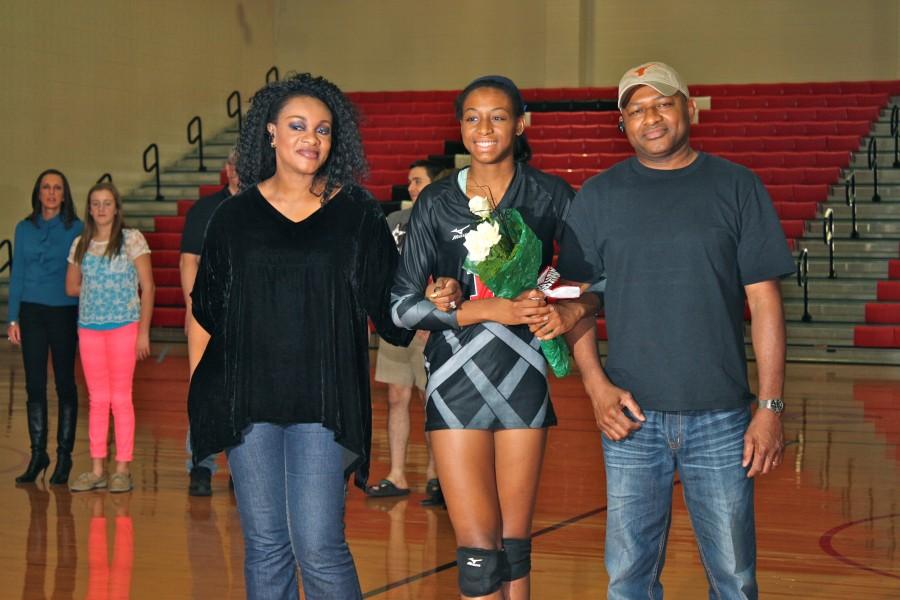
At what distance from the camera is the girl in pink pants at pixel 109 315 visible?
6.43m

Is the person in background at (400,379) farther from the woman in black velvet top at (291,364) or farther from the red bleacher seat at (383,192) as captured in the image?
the red bleacher seat at (383,192)

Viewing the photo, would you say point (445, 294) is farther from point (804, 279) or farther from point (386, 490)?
point (804, 279)

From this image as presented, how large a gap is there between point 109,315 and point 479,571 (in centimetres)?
365

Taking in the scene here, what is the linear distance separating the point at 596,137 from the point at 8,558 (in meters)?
13.5

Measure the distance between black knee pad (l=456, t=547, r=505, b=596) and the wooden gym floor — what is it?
1357mm

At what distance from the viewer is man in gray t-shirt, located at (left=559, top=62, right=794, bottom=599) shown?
9.95ft

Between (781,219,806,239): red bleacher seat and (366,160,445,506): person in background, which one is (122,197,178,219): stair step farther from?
(366,160,445,506): person in background

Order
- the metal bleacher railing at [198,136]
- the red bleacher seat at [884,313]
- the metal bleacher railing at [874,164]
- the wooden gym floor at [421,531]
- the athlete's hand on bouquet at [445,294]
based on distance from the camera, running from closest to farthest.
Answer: the athlete's hand on bouquet at [445,294], the wooden gym floor at [421,531], the red bleacher seat at [884,313], the metal bleacher railing at [874,164], the metal bleacher railing at [198,136]

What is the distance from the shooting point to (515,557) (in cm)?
337

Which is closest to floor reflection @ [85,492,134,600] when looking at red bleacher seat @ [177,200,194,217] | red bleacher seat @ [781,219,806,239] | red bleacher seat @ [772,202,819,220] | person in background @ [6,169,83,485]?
person in background @ [6,169,83,485]

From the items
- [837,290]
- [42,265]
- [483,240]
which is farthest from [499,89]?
[837,290]

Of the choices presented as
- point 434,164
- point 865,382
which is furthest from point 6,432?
point 865,382

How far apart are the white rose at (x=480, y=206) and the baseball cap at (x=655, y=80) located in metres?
0.42

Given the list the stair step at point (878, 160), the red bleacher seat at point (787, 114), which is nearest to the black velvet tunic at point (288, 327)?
the stair step at point (878, 160)
